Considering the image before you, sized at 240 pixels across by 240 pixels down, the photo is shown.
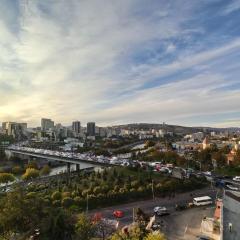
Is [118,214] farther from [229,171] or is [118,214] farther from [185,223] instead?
[229,171]

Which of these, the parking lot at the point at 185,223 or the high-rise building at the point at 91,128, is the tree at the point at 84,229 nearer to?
the parking lot at the point at 185,223

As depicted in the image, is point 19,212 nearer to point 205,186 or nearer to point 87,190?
point 87,190

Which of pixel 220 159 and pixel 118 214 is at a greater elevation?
pixel 220 159

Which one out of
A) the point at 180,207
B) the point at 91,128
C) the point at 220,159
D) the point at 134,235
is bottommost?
the point at 180,207

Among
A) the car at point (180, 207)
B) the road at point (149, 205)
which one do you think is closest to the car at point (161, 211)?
the road at point (149, 205)

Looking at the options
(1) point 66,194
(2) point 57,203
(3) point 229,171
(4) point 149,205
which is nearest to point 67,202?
(2) point 57,203

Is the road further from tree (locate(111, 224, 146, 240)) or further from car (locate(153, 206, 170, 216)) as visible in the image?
tree (locate(111, 224, 146, 240))

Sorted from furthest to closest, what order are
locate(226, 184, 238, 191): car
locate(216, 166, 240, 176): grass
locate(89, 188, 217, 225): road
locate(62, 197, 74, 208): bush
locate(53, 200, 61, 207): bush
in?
1. locate(216, 166, 240, 176): grass
2. locate(226, 184, 238, 191): car
3. locate(62, 197, 74, 208): bush
4. locate(53, 200, 61, 207): bush
5. locate(89, 188, 217, 225): road

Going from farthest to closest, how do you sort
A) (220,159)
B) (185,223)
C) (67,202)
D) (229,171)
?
(220,159) < (229,171) < (67,202) < (185,223)

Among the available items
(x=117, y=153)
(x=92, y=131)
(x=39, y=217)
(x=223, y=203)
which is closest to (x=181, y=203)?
(x=223, y=203)

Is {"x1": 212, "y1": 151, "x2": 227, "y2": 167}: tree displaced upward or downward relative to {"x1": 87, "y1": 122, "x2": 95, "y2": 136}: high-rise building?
downward

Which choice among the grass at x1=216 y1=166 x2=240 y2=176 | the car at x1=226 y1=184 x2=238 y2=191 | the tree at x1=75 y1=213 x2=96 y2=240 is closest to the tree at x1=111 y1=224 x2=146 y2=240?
the tree at x1=75 y1=213 x2=96 y2=240
